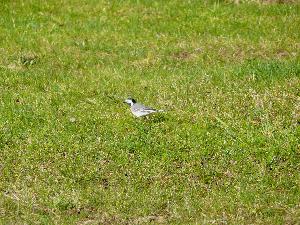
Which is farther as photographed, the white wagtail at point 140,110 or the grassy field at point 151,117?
the white wagtail at point 140,110

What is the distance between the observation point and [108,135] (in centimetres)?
1216

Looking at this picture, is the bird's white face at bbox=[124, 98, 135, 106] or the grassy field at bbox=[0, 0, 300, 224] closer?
the grassy field at bbox=[0, 0, 300, 224]

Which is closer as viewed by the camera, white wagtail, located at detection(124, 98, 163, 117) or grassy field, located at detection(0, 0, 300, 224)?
grassy field, located at detection(0, 0, 300, 224)

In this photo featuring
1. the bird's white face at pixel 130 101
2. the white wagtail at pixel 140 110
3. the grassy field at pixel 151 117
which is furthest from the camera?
the bird's white face at pixel 130 101

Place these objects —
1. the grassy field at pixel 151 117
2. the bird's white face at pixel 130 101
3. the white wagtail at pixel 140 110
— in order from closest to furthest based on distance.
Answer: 1. the grassy field at pixel 151 117
2. the white wagtail at pixel 140 110
3. the bird's white face at pixel 130 101

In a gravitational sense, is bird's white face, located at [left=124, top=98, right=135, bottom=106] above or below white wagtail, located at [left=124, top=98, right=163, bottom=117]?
below

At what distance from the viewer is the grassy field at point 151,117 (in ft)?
32.7

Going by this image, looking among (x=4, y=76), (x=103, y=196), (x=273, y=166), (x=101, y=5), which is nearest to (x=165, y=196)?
(x=103, y=196)

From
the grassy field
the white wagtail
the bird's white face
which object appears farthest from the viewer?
the bird's white face

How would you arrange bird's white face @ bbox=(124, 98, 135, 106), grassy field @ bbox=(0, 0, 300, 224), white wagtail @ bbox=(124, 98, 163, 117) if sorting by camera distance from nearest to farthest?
grassy field @ bbox=(0, 0, 300, 224) → white wagtail @ bbox=(124, 98, 163, 117) → bird's white face @ bbox=(124, 98, 135, 106)

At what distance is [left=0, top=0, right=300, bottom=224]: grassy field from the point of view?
998 centimetres

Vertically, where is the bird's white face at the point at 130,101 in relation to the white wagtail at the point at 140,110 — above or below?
below

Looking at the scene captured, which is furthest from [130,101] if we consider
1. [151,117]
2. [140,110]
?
[140,110]

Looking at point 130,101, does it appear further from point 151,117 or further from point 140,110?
point 140,110
